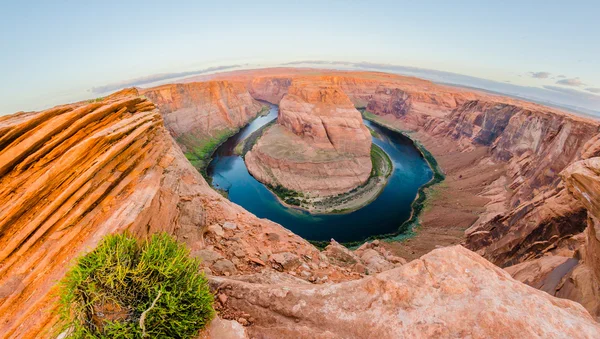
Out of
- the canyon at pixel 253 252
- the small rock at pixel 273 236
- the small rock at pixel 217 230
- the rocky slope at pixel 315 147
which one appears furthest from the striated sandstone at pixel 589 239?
the rocky slope at pixel 315 147

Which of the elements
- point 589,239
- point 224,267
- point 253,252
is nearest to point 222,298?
point 224,267

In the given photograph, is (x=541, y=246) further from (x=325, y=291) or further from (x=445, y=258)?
(x=325, y=291)

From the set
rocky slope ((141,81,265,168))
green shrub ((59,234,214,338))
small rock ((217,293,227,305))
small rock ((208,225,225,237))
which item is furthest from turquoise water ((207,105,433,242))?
green shrub ((59,234,214,338))

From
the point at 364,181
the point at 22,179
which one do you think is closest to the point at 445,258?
the point at 22,179

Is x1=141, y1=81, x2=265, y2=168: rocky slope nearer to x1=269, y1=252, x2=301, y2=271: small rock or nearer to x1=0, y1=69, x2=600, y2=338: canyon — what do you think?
x1=0, y1=69, x2=600, y2=338: canyon

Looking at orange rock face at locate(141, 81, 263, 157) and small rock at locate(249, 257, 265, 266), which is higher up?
orange rock face at locate(141, 81, 263, 157)
